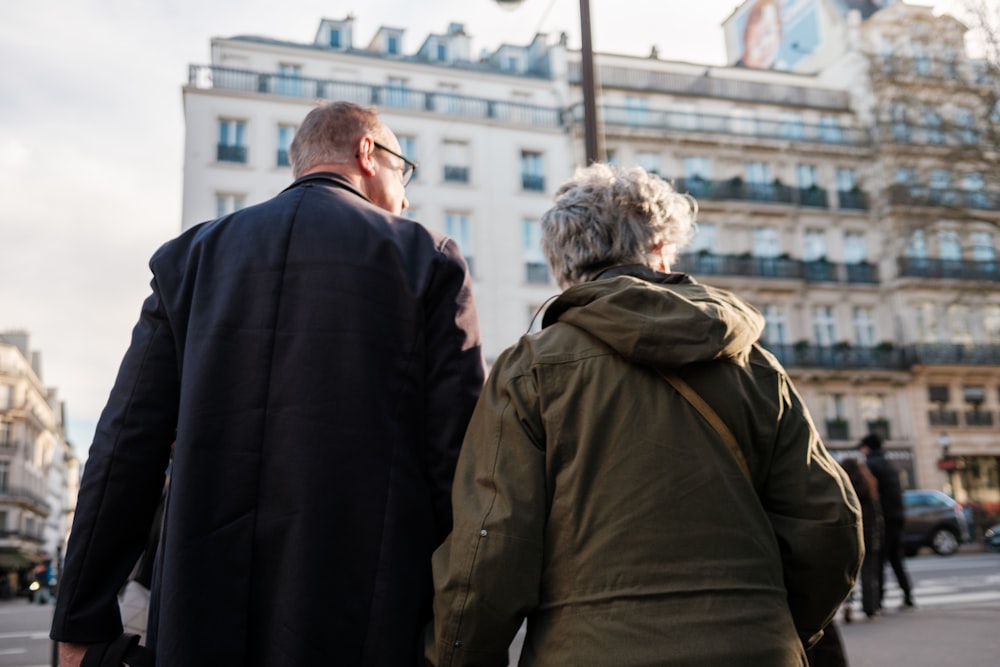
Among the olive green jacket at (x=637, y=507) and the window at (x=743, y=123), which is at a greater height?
the window at (x=743, y=123)

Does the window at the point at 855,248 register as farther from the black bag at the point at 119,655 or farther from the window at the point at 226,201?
the black bag at the point at 119,655

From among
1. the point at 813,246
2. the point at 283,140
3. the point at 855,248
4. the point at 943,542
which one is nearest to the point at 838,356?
the point at 813,246

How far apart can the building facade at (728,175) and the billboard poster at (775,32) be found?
0.75 metres

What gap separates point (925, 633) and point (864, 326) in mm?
38475

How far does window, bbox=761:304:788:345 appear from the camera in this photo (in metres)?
41.9

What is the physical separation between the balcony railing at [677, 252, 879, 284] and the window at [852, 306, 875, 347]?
4.60 feet

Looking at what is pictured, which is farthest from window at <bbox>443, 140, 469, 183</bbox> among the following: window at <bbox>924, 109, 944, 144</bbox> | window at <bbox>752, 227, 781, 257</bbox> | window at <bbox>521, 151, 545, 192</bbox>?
window at <bbox>924, 109, 944, 144</bbox>

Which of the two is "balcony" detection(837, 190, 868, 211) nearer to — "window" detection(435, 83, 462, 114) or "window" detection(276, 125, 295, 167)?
"window" detection(435, 83, 462, 114)

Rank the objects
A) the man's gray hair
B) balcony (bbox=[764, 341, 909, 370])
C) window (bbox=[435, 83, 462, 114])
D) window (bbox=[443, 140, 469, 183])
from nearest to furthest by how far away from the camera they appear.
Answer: the man's gray hair < window (bbox=[443, 140, 469, 183]) < window (bbox=[435, 83, 462, 114]) < balcony (bbox=[764, 341, 909, 370])

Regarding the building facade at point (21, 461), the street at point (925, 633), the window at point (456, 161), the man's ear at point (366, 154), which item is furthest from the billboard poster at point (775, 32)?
the building facade at point (21, 461)

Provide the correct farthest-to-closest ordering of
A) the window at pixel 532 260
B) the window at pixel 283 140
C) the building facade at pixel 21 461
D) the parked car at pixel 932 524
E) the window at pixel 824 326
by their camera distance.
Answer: the building facade at pixel 21 461
the window at pixel 824 326
the window at pixel 532 260
the window at pixel 283 140
the parked car at pixel 932 524

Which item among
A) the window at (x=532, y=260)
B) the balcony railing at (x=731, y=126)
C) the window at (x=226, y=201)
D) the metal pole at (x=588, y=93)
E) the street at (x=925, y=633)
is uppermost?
the balcony railing at (x=731, y=126)

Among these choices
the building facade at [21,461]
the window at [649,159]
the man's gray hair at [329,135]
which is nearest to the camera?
the man's gray hair at [329,135]

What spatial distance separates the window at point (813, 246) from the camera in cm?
4384
